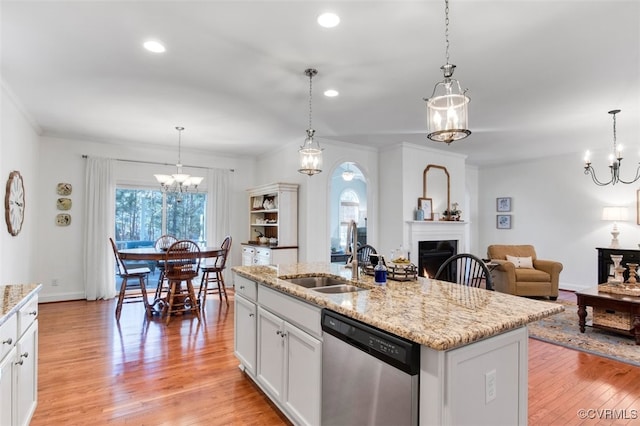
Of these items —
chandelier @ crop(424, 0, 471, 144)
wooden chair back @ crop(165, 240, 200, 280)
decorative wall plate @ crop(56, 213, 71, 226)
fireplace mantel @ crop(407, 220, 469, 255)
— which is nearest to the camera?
chandelier @ crop(424, 0, 471, 144)

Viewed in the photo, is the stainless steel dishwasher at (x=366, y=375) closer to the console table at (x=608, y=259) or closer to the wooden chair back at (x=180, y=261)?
the wooden chair back at (x=180, y=261)

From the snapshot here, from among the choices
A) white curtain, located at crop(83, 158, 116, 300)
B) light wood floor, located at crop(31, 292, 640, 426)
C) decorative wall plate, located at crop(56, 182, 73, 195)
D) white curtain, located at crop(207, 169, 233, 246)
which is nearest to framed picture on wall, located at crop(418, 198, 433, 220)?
light wood floor, located at crop(31, 292, 640, 426)

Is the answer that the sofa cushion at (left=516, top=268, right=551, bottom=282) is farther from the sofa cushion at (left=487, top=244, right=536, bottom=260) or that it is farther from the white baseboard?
the white baseboard

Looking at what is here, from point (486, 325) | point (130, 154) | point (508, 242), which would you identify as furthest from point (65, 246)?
point (508, 242)

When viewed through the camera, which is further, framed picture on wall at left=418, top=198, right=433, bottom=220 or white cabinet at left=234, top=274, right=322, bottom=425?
framed picture on wall at left=418, top=198, right=433, bottom=220

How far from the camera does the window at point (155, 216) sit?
5914 millimetres

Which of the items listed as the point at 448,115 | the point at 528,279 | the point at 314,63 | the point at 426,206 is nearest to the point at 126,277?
the point at 314,63

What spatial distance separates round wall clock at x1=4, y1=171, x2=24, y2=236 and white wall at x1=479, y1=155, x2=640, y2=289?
8465 mm

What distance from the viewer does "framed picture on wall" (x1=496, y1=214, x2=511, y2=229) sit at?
7598mm

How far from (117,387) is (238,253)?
4234 mm

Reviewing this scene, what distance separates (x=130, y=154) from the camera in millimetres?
5859

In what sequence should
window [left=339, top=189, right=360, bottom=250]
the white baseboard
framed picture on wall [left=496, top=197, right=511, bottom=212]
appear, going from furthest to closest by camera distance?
1. window [left=339, top=189, right=360, bottom=250]
2. framed picture on wall [left=496, top=197, right=511, bottom=212]
3. the white baseboard

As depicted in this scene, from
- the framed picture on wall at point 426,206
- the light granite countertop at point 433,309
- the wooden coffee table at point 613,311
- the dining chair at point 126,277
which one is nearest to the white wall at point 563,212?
the framed picture on wall at point 426,206

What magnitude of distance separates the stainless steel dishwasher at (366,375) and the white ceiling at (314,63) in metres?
1.89
